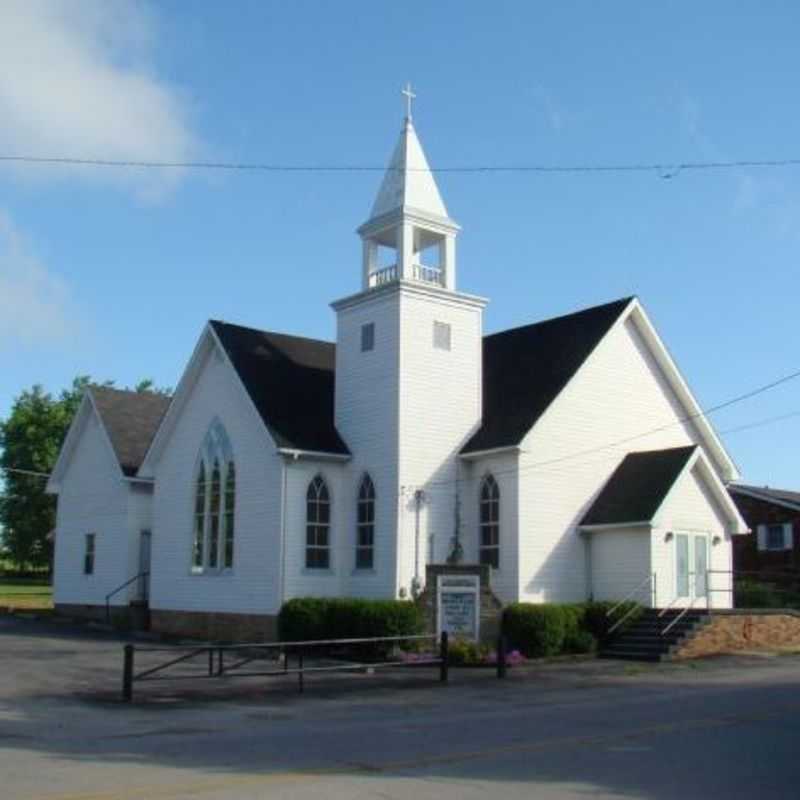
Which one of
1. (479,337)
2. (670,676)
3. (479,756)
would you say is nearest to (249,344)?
(479,337)

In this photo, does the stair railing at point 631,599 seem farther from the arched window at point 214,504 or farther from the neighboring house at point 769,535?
the neighboring house at point 769,535

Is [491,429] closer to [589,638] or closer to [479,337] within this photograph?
[479,337]

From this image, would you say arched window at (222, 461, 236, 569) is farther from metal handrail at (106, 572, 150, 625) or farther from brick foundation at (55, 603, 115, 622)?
brick foundation at (55, 603, 115, 622)

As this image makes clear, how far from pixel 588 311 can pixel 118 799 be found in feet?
89.8

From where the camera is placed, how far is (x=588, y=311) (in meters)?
35.7

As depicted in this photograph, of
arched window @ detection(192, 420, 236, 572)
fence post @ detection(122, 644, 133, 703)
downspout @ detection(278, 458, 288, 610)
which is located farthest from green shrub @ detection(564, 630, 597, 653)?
fence post @ detection(122, 644, 133, 703)

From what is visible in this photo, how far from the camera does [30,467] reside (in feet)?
270

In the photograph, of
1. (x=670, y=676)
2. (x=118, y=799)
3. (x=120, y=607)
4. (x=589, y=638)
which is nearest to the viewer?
(x=118, y=799)

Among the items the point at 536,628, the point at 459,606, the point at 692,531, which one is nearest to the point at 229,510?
the point at 459,606

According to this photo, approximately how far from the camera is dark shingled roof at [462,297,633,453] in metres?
32.4

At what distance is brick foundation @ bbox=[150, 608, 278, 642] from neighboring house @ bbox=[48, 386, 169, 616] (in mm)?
3921

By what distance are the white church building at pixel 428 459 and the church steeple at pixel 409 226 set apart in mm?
67

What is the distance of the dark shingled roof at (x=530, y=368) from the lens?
32.4 m

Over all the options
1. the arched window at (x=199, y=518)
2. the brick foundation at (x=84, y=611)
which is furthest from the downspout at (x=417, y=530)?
the brick foundation at (x=84, y=611)
